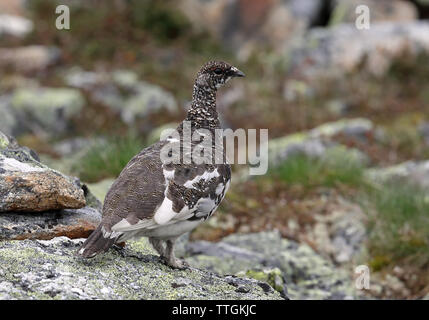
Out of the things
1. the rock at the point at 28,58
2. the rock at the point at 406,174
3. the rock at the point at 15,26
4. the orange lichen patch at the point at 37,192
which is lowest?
the rock at the point at 406,174

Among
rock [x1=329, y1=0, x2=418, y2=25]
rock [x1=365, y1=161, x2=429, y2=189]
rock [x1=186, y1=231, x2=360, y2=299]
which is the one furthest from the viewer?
rock [x1=329, y1=0, x2=418, y2=25]

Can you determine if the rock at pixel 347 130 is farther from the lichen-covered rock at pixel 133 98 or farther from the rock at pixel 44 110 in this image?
the rock at pixel 44 110

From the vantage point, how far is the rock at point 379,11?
2058 cm

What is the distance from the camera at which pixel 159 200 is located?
473cm

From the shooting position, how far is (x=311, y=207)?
31.1 ft

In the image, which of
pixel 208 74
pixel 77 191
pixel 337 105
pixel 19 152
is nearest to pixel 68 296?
pixel 77 191

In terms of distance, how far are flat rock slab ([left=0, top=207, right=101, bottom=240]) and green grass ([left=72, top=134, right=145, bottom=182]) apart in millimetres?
3283

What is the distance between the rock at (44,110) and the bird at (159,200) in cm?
1049

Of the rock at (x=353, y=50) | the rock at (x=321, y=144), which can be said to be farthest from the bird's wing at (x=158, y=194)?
the rock at (x=353, y=50)

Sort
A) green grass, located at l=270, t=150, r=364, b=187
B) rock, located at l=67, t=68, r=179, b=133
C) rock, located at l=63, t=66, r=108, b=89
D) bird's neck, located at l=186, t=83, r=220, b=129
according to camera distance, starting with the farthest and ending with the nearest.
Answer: rock, located at l=63, t=66, r=108, b=89 < rock, located at l=67, t=68, r=179, b=133 < green grass, located at l=270, t=150, r=364, b=187 < bird's neck, located at l=186, t=83, r=220, b=129

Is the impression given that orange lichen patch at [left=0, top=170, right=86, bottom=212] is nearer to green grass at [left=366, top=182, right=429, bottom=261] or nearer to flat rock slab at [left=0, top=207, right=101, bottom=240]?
flat rock slab at [left=0, top=207, right=101, bottom=240]

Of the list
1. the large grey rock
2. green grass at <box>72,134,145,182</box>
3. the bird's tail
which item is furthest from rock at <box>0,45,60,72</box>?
the bird's tail

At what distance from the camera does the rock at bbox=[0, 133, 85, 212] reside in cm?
496

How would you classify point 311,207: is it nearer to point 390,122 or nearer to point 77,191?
point 77,191
